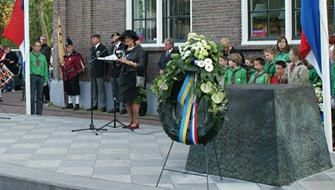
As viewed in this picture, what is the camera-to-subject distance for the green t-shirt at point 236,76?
37.3 ft

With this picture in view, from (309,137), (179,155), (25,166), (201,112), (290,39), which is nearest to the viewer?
(201,112)

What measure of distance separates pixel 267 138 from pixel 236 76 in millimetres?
4859

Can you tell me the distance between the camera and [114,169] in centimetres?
764

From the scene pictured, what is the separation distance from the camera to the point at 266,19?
13625 mm

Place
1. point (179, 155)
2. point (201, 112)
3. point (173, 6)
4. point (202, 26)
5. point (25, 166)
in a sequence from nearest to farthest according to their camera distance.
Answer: point (201, 112) < point (25, 166) < point (179, 155) < point (202, 26) < point (173, 6)

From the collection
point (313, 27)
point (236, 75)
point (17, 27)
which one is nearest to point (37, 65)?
point (17, 27)

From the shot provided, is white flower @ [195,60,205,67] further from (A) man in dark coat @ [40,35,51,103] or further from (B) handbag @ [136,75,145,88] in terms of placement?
(A) man in dark coat @ [40,35,51,103]

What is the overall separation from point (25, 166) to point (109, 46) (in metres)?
9.13

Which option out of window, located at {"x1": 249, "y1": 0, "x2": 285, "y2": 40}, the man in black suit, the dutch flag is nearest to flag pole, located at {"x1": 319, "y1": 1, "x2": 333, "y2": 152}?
the dutch flag

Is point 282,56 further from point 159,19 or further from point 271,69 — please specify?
point 159,19

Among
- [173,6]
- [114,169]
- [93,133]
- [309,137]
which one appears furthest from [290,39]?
[114,169]

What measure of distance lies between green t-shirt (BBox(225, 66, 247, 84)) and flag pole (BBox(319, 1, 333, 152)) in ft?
8.44

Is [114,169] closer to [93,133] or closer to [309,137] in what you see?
[309,137]

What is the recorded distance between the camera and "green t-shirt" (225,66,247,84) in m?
11.4
